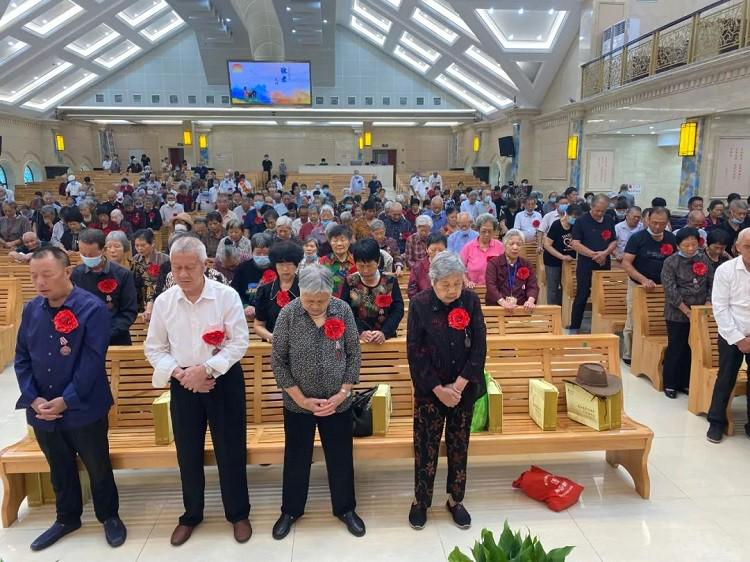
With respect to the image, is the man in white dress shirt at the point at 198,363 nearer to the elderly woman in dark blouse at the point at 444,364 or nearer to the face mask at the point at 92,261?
the elderly woman in dark blouse at the point at 444,364

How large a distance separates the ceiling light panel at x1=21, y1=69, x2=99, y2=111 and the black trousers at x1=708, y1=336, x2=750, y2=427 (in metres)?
24.3

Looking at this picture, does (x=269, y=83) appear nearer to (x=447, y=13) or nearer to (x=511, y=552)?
(x=447, y=13)

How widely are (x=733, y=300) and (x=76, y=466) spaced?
4395 millimetres

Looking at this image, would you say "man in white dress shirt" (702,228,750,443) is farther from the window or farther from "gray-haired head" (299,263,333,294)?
the window

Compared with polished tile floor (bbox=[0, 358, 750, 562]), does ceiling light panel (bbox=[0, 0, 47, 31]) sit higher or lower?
higher

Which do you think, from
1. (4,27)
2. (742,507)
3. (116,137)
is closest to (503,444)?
(742,507)

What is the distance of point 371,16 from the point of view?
21.8 meters

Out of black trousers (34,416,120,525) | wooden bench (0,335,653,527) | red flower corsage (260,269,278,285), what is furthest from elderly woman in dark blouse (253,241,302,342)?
black trousers (34,416,120,525)

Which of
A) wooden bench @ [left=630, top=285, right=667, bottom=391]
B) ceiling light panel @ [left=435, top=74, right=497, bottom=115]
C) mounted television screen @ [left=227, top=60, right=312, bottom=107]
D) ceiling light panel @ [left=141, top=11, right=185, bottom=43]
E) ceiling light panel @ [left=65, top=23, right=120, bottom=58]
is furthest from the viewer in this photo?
ceiling light panel @ [left=435, top=74, right=497, bottom=115]

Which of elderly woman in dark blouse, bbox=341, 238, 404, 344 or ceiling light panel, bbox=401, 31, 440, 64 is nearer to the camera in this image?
elderly woman in dark blouse, bbox=341, 238, 404, 344

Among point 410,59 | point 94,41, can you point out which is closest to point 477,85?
point 410,59

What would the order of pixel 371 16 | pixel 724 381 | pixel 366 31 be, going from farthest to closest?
pixel 366 31 → pixel 371 16 → pixel 724 381

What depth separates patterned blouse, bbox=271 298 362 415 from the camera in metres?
2.81

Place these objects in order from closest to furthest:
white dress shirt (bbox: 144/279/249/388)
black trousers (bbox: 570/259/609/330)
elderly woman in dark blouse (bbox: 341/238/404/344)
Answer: white dress shirt (bbox: 144/279/249/388)
elderly woman in dark blouse (bbox: 341/238/404/344)
black trousers (bbox: 570/259/609/330)
